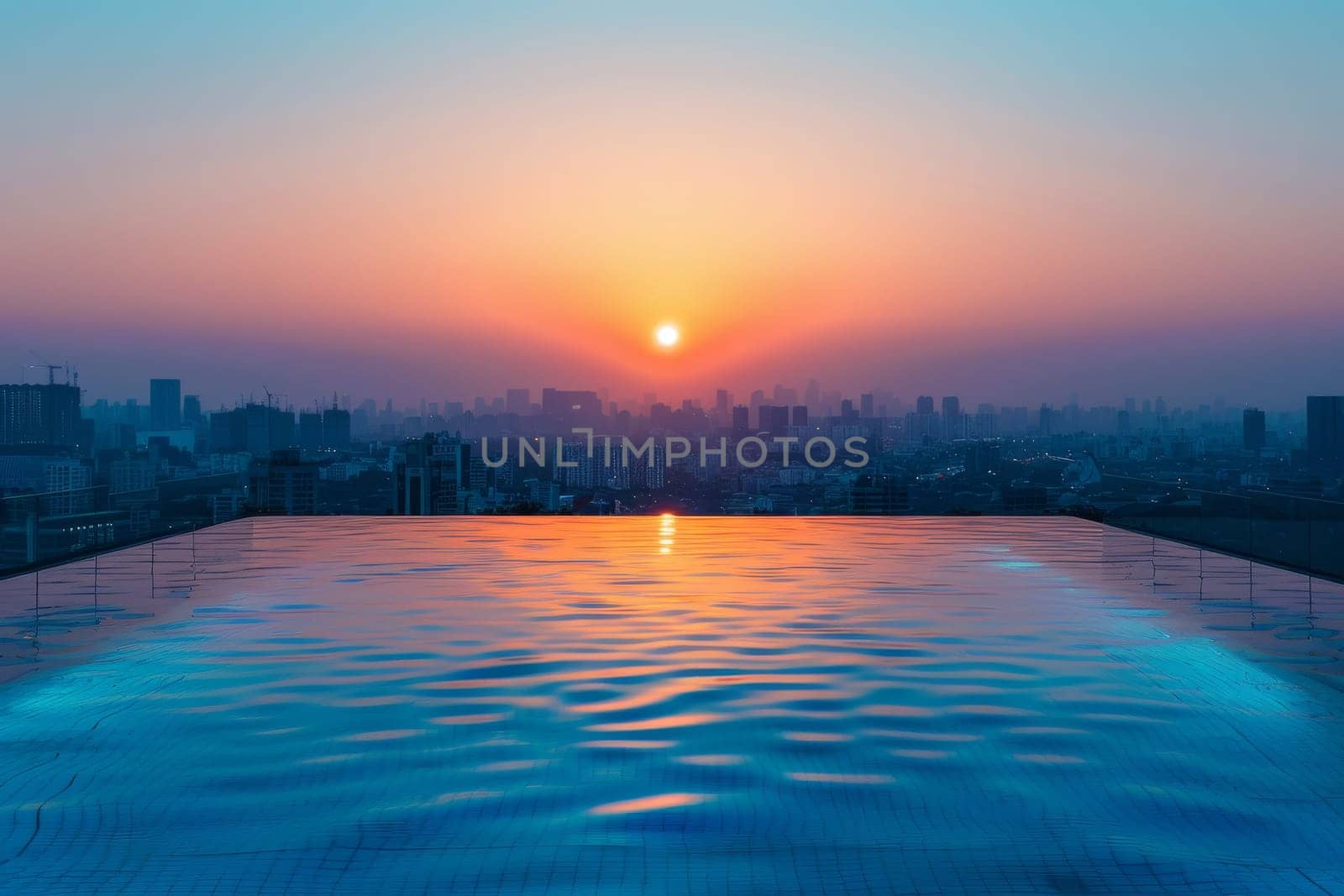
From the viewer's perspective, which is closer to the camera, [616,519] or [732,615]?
[732,615]

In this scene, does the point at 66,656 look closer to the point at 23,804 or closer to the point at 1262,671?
the point at 23,804

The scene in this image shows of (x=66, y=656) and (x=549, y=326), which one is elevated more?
(x=549, y=326)

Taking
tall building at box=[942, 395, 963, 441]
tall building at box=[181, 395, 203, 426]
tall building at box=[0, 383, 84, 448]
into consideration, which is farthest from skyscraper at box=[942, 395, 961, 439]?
tall building at box=[181, 395, 203, 426]

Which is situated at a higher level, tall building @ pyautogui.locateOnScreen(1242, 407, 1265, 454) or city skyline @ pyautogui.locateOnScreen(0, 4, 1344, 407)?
city skyline @ pyautogui.locateOnScreen(0, 4, 1344, 407)

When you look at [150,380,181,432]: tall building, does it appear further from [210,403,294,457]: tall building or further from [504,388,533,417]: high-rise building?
[504,388,533,417]: high-rise building

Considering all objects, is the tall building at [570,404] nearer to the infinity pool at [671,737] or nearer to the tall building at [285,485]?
the tall building at [285,485]

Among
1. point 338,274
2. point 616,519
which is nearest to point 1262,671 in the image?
point 616,519
